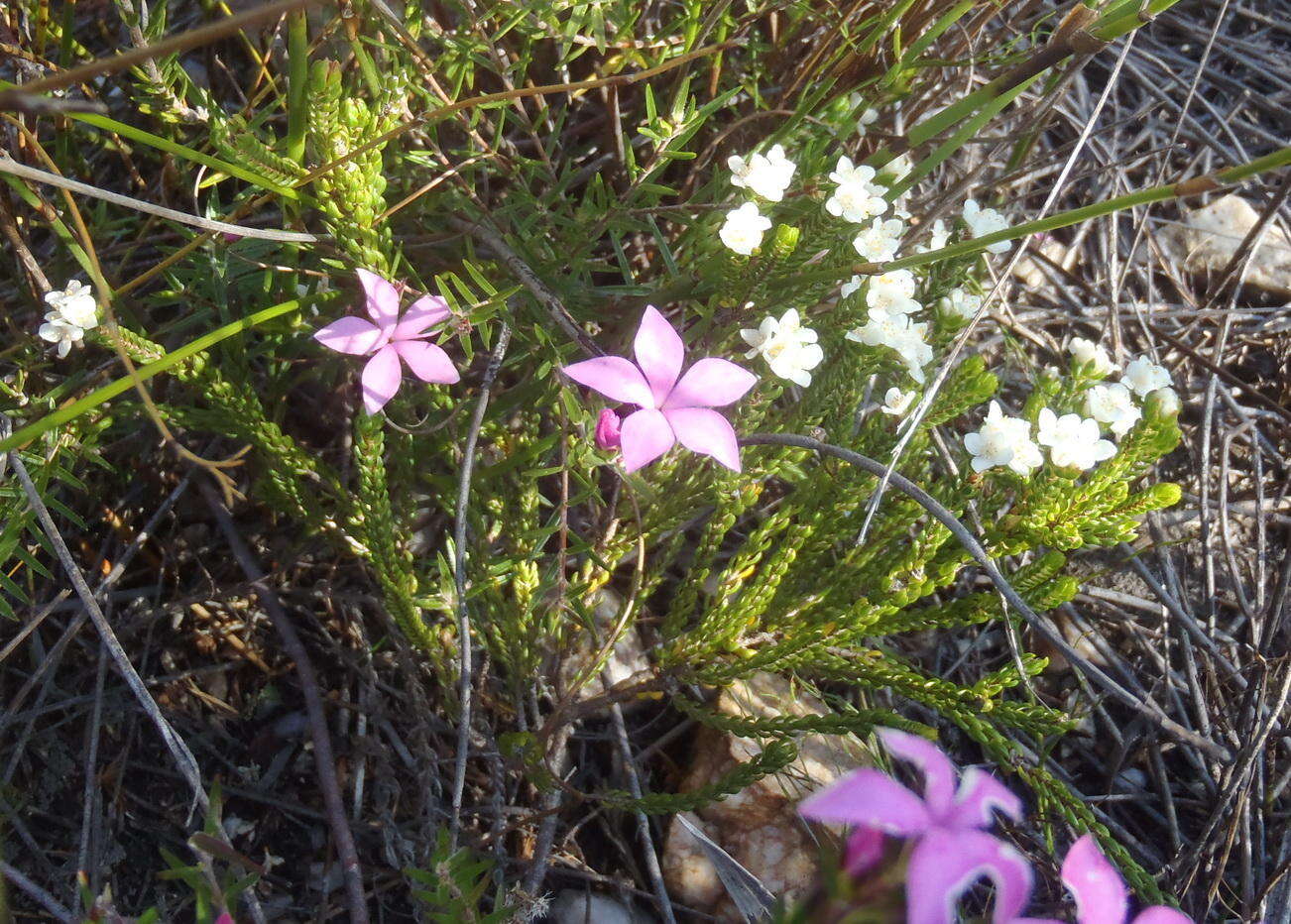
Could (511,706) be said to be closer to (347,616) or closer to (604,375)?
(347,616)

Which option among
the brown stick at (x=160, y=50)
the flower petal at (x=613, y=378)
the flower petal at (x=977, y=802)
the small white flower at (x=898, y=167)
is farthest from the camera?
the small white flower at (x=898, y=167)

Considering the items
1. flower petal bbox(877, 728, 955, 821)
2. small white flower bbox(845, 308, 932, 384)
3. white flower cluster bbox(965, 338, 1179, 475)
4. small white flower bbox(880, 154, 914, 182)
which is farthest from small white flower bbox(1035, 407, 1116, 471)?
flower petal bbox(877, 728, 955, 821)

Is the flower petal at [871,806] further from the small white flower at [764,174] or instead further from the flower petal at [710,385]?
the small white flower at [764,174]

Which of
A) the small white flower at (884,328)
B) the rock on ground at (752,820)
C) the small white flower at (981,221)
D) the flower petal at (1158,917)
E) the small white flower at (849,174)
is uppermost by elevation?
the small white flower at (849,174)

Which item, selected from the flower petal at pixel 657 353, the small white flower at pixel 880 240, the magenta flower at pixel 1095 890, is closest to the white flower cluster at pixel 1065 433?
the small white flower at pixel 880 240

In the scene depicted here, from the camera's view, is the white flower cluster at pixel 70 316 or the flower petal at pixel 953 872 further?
the white flower cluster at pixel 70 316

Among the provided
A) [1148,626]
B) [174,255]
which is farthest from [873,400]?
[174,255]

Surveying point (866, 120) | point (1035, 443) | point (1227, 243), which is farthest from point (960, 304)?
point (1227, 243)

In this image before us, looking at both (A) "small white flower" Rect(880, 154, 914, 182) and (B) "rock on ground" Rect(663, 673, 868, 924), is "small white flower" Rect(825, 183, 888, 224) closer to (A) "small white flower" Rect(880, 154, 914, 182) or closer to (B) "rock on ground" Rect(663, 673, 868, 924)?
(A) "small white flower" Rect(880, 154, 914, 182)

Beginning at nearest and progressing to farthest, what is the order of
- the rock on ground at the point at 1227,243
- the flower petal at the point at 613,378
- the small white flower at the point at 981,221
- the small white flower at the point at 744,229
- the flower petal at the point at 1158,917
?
1. the flower petal at the point at 1158,917
2. the flower petal at the point at 613,378
3. the small white flower at the point at 744,229
4. the small white flower at the point at 981,221
5. the rock on ground at the point at 1227,243

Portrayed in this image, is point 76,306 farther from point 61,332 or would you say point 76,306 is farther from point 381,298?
point 381,298
